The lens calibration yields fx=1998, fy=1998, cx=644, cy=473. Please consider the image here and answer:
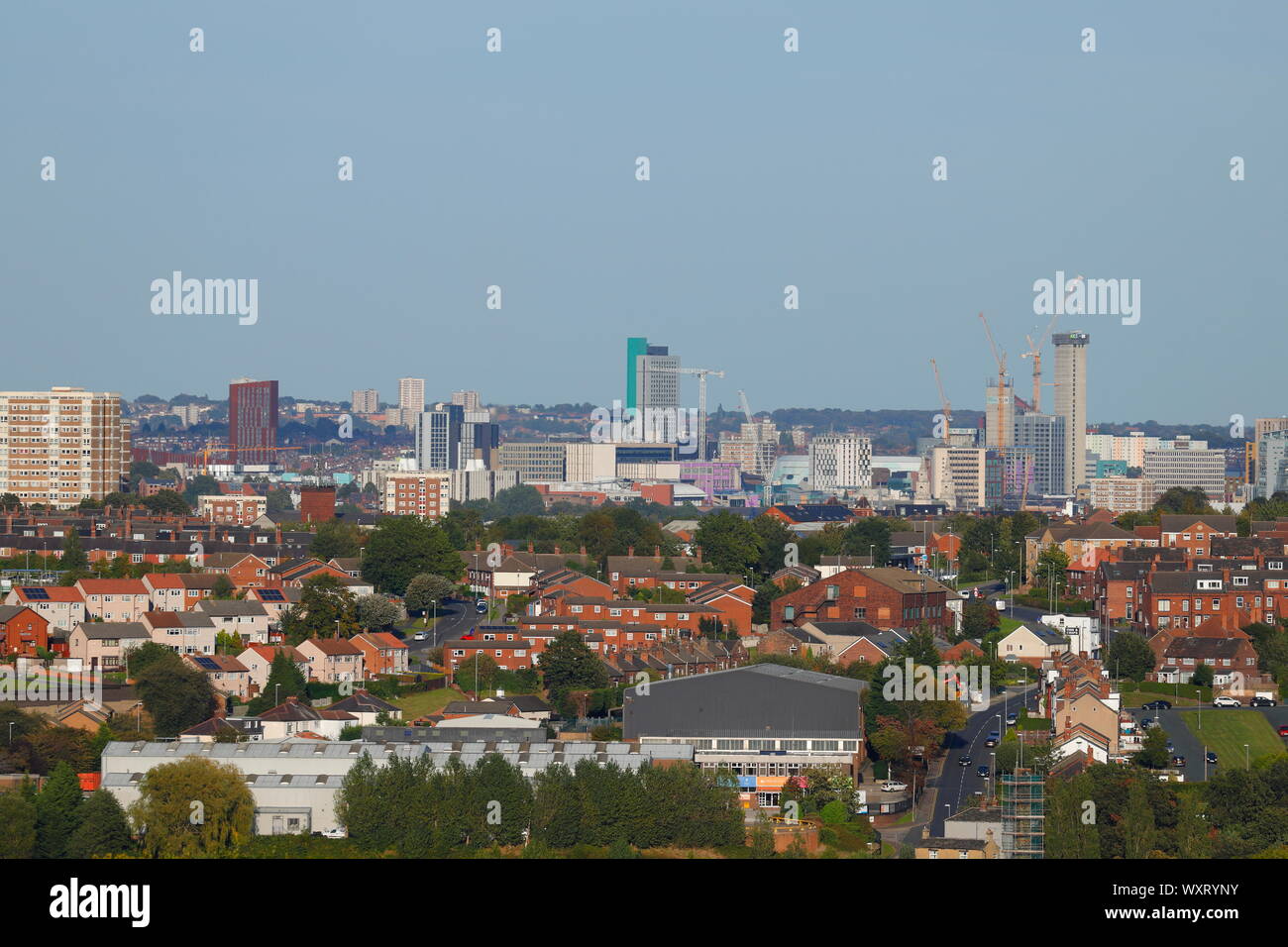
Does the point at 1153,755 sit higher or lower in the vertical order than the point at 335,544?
lower

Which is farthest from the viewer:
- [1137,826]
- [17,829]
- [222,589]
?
[222,589]

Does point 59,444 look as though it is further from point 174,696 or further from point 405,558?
point 174,696

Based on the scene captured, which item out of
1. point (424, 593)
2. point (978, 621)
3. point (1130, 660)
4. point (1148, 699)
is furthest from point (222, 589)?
point (1148, 699)

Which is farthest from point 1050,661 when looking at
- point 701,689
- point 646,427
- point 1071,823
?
point 646,427

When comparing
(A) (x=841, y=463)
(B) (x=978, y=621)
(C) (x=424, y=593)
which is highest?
(A) (x=841, y=463)

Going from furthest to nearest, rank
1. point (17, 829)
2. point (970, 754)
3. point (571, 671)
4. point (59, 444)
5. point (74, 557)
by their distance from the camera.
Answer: point (59, 444), point (74, 557), point (571, 671), point (970, 754), point (17, 829)
